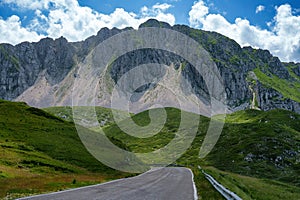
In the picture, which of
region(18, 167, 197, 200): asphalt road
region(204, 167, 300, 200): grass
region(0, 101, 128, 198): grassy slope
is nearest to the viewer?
region(18, 167, 197, 200): asphalt road

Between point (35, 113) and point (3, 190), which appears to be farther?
point (35, 113)

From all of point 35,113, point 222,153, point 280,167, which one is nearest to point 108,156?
point 35,113

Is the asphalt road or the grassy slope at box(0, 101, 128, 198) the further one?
the grassy slope at box(0, 101, 128, 198)

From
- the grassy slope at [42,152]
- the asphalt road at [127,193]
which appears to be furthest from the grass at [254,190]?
the grassy slope at [42,152]

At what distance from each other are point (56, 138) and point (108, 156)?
1371 centimetres

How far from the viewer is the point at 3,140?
216 feet

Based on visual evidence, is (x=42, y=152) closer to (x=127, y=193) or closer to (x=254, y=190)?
(x=254, y=190)

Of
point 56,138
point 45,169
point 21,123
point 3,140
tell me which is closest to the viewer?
point 45,169

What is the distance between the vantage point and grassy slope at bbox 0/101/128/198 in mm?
47694

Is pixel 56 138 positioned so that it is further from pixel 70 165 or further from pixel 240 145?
pixel 240 145

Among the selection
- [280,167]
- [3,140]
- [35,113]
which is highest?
[35,113]

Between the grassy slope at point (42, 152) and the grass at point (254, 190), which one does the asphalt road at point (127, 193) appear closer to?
the grass at point (254, 190)

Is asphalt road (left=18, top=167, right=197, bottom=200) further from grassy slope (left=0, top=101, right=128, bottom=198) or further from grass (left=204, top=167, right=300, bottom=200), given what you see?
grassy slope (left=0, top=101, right=128, bottom=198)

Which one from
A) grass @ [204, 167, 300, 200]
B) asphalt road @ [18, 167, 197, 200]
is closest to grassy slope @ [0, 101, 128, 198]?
asphalt road @ [18, 167, 197, 200]
